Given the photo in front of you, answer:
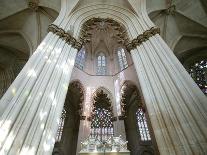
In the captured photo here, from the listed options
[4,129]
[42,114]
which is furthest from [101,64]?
[4,129]

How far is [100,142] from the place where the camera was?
6.34 meters

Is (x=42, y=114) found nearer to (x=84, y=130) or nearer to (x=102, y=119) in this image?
(x=84, y=130)

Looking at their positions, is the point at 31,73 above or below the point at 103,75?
below

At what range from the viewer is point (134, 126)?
1595 centimetres

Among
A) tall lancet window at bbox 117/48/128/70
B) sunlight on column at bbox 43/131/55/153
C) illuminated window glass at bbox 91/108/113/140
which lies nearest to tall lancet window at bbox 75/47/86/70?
tall lancet window at bbox 117/48/128/70

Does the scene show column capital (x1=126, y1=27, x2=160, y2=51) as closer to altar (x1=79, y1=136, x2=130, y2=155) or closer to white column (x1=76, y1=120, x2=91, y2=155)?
altar (x1=79, y1=136, x2=130, y2=155)

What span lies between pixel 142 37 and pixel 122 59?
819cm

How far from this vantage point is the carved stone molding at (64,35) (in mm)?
7262

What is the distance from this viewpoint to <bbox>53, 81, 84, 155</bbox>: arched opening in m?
14.3

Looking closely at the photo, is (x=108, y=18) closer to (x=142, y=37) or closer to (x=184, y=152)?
(x=142, y=37)

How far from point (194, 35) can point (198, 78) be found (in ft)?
9.10

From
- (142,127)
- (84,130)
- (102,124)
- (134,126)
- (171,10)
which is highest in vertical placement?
(171,10)

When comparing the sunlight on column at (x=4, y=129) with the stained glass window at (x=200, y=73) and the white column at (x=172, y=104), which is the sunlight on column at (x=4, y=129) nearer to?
the white column at (x=172, y=104)

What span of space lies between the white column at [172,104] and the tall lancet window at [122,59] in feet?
27.3
